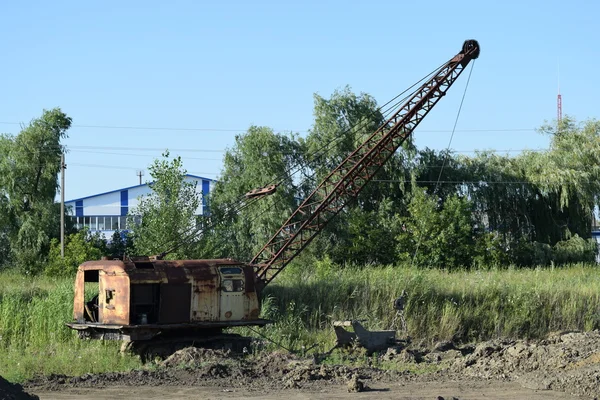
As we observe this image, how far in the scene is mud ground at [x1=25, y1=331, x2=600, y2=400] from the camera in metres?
15.1

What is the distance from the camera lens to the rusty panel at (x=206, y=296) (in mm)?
21062

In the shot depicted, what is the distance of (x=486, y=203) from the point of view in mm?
49156

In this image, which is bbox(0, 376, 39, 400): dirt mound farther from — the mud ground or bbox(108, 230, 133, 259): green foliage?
bbox(108, 230, 133, 259): green foliage

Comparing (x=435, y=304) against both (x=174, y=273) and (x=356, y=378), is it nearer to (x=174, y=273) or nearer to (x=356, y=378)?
(x=174, y=273)

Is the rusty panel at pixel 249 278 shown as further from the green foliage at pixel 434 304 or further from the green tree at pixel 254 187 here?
the green tree at pixel 254 187

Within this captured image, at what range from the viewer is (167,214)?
106ft

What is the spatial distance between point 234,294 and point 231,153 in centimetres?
2993

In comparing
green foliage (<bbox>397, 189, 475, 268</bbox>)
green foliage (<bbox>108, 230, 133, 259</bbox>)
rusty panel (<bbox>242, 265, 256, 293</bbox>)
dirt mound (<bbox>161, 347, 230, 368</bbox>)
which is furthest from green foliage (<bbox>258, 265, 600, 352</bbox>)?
green foliage (<bbox>108, 230, 133, 259</bbox>)

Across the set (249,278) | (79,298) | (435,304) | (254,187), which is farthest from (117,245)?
(249,278)

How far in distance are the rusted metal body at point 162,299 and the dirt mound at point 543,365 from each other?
18.7ft

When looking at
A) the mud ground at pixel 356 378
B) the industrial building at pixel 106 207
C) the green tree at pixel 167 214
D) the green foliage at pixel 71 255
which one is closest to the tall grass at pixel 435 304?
the green tree at pixel 167 214

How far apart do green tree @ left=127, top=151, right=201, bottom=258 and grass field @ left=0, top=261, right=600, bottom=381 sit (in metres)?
3.64

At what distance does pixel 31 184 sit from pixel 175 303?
32.7 meters

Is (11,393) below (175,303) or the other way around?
below
